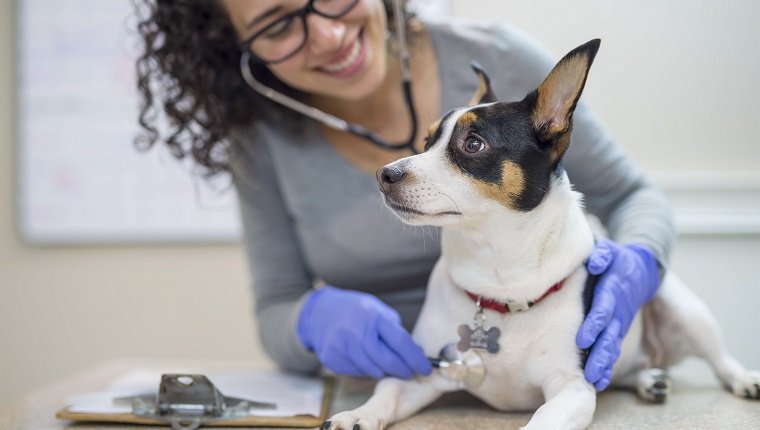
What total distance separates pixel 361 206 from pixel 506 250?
472 millimetres

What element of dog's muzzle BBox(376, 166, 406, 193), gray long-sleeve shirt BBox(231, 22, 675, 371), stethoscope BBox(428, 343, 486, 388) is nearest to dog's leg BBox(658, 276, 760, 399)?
gray long-sleeve shirt BBox(231, 22, 675, 371)

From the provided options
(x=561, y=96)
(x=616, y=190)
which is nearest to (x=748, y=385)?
(x=616, y=190)

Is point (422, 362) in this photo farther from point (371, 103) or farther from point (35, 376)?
point (35, 376)

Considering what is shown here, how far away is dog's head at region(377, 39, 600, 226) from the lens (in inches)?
36.5

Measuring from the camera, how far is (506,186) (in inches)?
37.0

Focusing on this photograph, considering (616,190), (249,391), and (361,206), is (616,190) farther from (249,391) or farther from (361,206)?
(249,391)

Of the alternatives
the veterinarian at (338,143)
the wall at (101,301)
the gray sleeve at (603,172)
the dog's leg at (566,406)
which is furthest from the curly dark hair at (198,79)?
the wall at (101,301)

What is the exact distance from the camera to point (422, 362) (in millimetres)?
1056

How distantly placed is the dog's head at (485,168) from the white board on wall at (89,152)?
1.49m

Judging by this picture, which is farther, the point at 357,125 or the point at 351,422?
the point at 357,125

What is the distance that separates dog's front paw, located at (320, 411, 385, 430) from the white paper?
163 mm

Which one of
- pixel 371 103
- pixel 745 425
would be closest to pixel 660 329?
pixel 745 425

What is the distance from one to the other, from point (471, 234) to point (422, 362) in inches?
8.2

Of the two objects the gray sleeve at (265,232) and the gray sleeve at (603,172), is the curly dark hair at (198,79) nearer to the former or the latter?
the gray sleeve at (265,232)
